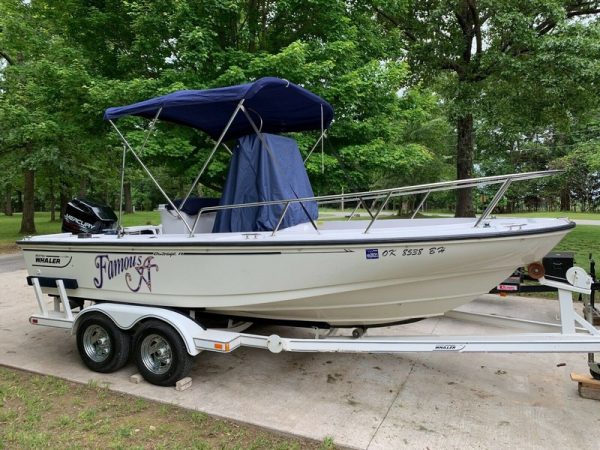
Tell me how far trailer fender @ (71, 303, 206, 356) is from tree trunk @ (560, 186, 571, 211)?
42.4m

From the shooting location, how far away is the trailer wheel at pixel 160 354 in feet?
13.0

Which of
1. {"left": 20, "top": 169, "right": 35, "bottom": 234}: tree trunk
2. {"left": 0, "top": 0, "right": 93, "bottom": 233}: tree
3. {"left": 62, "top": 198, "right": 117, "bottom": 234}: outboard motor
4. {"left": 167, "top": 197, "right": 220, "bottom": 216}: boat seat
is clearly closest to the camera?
{"left": 167, "top": 197, "right": 220, "bottom": 216}: boat seat

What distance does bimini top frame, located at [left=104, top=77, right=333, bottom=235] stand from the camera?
3904 millimetres

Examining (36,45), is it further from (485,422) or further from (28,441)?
(485,422)

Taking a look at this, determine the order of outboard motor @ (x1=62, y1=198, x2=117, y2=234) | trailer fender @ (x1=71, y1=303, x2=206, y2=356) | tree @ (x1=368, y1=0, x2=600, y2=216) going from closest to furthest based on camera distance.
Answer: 1. trailer fender @ (x1=71, y1=303, x2=206, y2=356)
2. outboard motor @ (x1=62, y1=198, x2=117, y2=234)
3. tree @ (x1=368, y1=0, x2=600, y2=216)

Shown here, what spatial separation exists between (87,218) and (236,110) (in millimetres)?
2700

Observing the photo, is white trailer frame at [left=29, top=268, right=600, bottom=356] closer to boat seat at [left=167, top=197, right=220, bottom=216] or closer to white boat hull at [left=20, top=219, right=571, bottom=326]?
white boat hull at [left=20, top=219, right=571, bottom=326]

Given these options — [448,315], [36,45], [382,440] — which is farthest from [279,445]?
[36,45]

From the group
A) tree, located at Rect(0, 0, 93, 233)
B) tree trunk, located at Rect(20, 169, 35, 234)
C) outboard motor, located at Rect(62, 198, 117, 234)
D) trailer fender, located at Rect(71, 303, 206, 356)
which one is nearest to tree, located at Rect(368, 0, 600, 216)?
tree, located at Rect(0, 0, 93, 233)

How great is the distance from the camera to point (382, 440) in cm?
312

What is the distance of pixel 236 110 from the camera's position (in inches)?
148

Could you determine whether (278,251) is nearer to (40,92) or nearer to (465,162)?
(40,92)

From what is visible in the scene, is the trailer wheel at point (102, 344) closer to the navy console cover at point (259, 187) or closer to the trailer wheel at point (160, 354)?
the trailer wheel at point (160, 354)

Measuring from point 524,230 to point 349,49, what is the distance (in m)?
6.40
